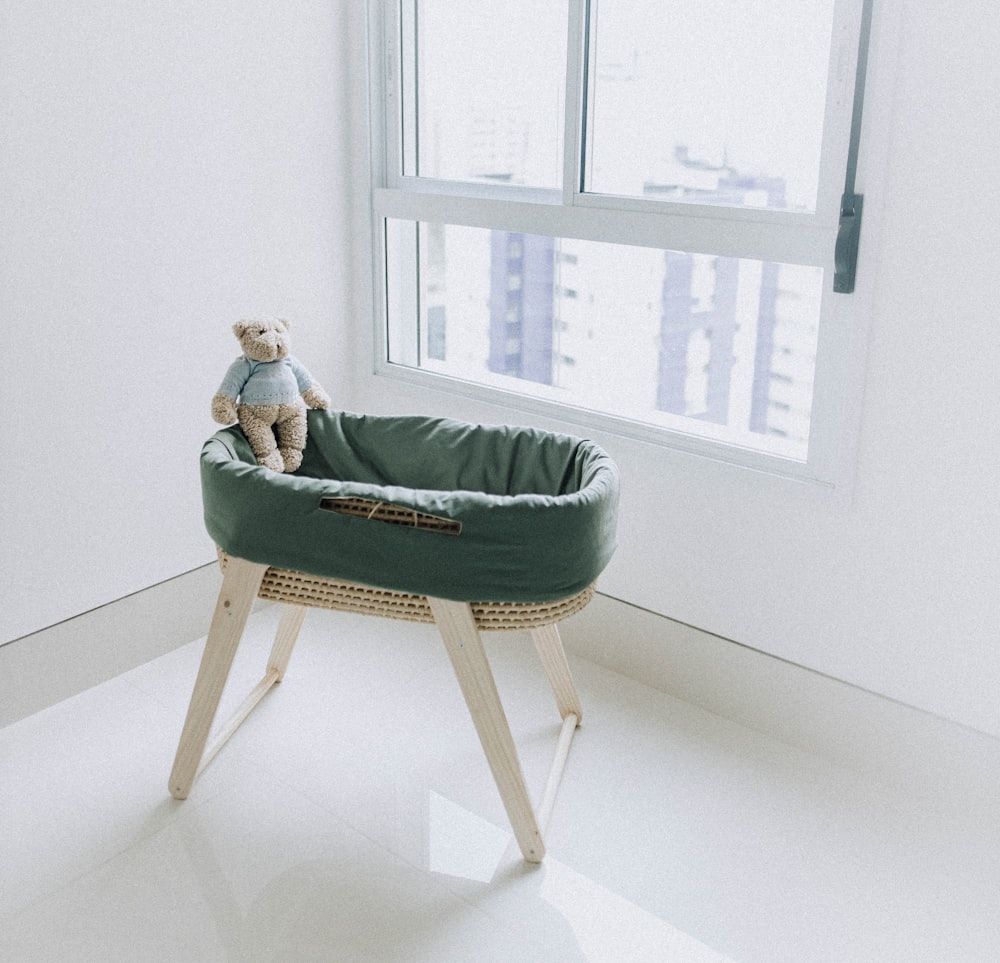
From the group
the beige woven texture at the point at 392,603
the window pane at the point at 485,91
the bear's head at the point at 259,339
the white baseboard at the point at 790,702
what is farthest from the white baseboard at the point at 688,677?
the window pane at the point at 485,91

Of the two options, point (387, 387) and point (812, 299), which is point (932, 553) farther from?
point (387, 387)

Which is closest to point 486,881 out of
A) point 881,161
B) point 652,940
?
point 652,940

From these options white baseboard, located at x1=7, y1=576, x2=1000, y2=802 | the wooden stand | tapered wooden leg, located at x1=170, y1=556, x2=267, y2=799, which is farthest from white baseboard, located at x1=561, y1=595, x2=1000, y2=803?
tapered wooden leg, located at x1=170, y1=556, x2=267, y2=799

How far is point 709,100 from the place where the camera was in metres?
1.81

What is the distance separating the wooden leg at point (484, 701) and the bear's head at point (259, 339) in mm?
537

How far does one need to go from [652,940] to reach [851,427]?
2.81 feet

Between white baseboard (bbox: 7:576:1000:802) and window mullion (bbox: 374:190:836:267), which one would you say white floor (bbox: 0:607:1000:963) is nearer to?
white baseboard (bbox: 7:576:1000:802)

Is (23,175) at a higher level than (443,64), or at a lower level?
lower

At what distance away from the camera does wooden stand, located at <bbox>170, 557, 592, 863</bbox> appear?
1518mm

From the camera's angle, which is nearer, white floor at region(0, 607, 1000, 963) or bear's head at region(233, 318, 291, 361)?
white floor at region(0, 607, 1000, 963)

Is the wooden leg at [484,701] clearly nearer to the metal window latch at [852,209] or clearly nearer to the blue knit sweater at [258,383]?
the blue knit sweater at [258,383]

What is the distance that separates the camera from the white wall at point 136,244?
179cm

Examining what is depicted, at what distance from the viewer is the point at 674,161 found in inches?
74.1

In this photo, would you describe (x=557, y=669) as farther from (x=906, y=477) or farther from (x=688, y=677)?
(x=906, y=477)
